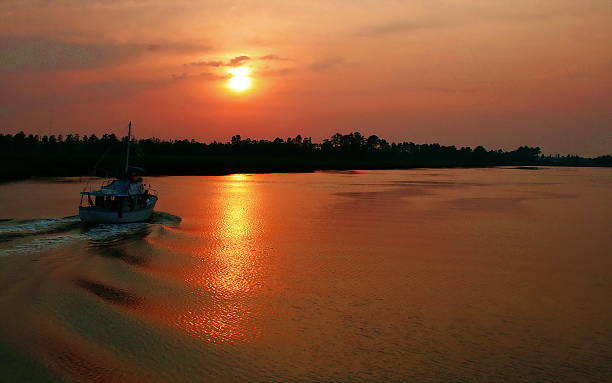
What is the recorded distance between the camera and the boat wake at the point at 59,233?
28188mm

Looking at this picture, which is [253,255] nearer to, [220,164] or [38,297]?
[38,297]

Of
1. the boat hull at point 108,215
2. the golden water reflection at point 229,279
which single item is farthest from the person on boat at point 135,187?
the golden water reflection at point 229,279

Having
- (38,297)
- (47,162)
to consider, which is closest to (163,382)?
(38,297)

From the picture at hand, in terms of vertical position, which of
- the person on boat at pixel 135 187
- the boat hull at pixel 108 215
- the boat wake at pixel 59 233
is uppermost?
the person on boat at pixel 135 187

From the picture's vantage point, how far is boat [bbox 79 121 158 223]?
3662 cm

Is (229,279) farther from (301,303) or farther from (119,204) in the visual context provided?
(119,204)

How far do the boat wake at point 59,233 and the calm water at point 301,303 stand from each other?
134 mm

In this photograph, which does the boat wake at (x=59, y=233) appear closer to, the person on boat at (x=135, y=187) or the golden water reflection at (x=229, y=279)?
the person on boat at (x=135, y=187)

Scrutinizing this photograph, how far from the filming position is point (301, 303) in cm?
1981

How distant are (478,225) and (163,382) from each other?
3432 cm

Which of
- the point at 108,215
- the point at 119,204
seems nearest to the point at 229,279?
the point at 108,215

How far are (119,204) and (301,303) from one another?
23052 millimetres

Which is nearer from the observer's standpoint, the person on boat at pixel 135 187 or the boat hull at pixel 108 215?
the boat hull at pixel 108 215

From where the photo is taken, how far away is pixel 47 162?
108875 mm
